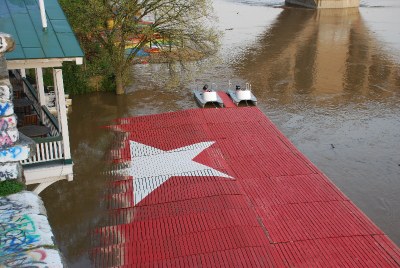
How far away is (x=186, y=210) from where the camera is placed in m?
14.6

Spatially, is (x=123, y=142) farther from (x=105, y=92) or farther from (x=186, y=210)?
(x=105, y=92)

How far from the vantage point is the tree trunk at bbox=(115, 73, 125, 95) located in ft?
96.4

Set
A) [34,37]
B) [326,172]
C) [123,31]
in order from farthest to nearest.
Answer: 1. [123,31]
2. [326,172]
3. [34,37]

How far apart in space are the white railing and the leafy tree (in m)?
Answer: 15.4

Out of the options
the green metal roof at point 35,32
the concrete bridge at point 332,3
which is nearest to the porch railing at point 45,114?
the green metal roof at point 35,32

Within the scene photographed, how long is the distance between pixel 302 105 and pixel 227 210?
50.6ft

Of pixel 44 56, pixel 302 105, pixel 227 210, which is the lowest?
pixel 302 105

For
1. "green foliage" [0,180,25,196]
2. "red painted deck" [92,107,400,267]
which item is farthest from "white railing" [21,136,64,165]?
"green foliage" [0,180,25,196]

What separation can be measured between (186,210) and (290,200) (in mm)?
3520

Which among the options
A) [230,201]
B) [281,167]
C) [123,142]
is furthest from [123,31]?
[230,201]

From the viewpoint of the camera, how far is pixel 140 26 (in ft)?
91.4

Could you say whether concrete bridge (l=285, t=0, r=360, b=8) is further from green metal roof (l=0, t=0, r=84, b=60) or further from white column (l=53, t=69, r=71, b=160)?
white column (l=53, t=69, r=71, b=160)

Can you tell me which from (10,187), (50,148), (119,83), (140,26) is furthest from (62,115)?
(119,83)

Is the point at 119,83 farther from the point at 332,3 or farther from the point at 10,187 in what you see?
the point at 332,3
